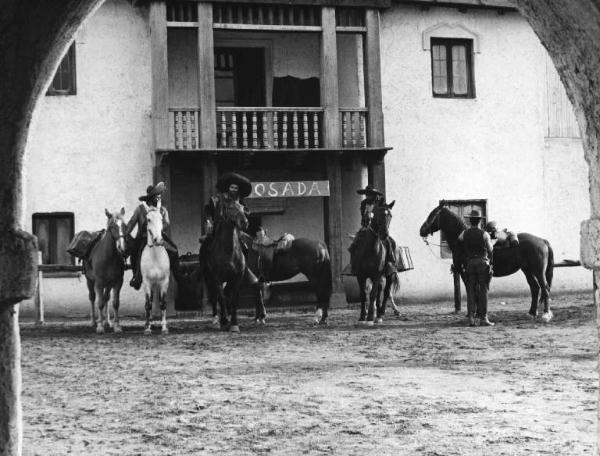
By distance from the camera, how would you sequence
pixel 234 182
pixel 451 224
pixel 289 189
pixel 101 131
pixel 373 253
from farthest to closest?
pixel 101 131, pixel 289 189, pixel 451 224, pixel 373 253, pixel 234 182

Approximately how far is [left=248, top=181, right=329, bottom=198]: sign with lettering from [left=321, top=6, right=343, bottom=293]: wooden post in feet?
1.16

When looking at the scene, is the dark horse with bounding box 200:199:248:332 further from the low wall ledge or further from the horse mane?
the low wall ledge

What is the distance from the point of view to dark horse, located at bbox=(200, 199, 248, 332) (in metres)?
14.5

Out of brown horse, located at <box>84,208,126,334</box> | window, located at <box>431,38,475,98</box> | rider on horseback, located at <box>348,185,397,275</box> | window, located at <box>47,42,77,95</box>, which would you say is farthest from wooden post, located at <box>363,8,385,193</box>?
brown horse, located at <box>84,208,126,334</box>

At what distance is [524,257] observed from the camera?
16.1 m

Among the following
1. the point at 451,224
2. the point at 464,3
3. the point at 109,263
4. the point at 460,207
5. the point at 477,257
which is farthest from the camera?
the point at 460,207

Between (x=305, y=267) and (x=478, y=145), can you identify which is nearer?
(x=305, y=267)

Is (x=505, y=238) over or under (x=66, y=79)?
under

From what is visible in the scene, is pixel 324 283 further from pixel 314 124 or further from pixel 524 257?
pixel 314 124

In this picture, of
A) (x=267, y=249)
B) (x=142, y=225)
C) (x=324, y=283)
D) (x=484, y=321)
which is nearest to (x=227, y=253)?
(x=142, y=225)

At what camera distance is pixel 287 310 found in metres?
19.5

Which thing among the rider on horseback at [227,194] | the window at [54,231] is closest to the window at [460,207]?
the rider on horseback at [227,194]

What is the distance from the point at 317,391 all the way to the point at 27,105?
5.34 meters

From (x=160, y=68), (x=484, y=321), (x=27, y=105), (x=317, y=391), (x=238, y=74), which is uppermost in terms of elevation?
(x=238, y=74)
